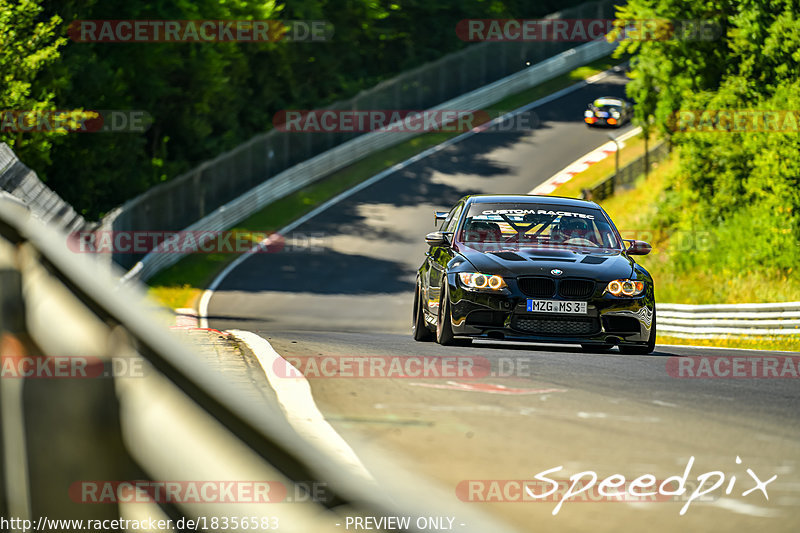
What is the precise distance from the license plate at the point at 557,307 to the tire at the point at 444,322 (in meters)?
0.86

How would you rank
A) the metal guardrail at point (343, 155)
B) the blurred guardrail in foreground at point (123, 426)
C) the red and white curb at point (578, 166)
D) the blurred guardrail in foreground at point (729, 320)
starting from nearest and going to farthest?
the blurred guardrail in foreground at point (123, 426) → the blurred guardrail in foreground at point (729, 320) → the metal guardrail at point (343, 155) → the red and white curb at point (578, 166)

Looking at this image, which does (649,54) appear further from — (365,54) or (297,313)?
(365,54)

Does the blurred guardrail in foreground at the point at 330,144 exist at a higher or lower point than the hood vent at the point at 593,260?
lower

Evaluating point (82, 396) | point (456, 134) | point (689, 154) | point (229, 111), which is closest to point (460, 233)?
point (82, 396)

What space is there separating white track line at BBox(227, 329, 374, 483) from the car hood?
Answer: 2.97 meters

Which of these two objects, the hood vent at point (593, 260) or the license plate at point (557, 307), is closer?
the license plate at point (557, 307)

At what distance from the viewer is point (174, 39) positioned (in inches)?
1790

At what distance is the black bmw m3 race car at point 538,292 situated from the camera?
11.2 m

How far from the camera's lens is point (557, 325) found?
36.9 ft
